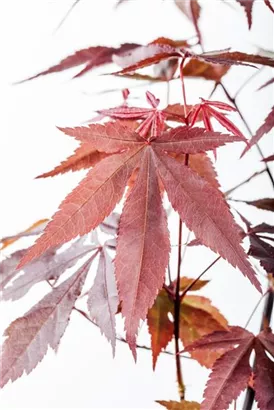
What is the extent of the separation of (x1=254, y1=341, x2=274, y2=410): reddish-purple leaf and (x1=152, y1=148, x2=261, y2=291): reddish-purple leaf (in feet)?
0.41

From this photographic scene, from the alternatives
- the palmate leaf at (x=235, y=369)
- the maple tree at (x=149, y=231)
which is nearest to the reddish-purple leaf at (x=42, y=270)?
the maple tree at (x=149, y=231)

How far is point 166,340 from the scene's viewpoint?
1.90ft

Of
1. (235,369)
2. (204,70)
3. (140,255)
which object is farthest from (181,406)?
(204,70)

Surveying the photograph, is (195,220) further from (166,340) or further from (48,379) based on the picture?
(48,379)

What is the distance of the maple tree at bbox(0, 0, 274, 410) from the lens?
0.40 m

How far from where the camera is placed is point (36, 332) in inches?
20.1

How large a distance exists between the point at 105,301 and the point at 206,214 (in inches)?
6.3

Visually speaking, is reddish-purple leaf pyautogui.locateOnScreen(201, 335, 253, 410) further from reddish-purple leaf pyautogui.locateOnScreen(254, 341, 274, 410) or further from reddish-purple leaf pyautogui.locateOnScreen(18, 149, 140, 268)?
reddish-purple leaf pyautogui.locateOnScreen(18, 149, 140, 268)

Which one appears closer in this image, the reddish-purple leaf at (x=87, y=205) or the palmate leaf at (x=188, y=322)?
the reddish-purple leaf at (x=87, y=205)

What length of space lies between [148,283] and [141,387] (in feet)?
2.16

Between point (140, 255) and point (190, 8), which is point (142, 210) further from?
point (190, 8)

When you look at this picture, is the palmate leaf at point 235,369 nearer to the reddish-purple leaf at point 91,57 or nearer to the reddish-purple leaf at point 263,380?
the reddish-purple leaf at point 263,380

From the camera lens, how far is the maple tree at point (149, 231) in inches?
15.9

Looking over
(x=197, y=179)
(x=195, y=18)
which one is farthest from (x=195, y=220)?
(x=195, y=18)
